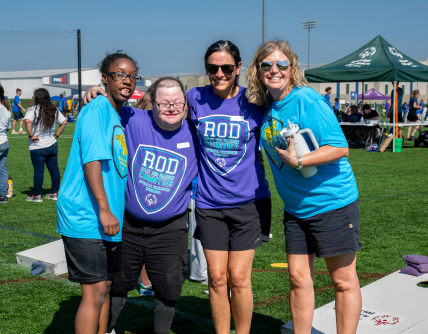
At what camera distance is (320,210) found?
2.76 metres

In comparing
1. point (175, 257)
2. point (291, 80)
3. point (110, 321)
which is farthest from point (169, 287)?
point (291, 80)

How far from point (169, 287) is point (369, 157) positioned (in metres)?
12.7

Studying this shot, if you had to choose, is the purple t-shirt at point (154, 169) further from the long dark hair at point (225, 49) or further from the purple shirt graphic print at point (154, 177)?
the long dark hair at point (225, 49)

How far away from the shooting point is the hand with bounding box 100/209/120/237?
2.47 m

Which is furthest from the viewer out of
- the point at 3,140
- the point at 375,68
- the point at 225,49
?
the point at 375,68

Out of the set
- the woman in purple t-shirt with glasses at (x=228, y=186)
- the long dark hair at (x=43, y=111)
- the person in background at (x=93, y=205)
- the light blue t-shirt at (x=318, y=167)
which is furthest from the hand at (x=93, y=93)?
the long dark hair at (x=43, y=111)

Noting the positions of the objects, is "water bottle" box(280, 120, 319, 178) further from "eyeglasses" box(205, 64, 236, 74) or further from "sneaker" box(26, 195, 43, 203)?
"sneaker" box(26, 195, 43, 203)

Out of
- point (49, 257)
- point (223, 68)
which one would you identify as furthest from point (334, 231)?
point (49, 257)

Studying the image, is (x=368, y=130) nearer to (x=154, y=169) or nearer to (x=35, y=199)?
(x=35, y=199)

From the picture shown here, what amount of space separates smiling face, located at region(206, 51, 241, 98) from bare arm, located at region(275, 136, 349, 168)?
574 millimetres

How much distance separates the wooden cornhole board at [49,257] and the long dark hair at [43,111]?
333cm

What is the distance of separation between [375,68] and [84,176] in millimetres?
14840

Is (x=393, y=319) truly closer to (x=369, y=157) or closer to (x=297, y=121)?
(x=297, y=121)

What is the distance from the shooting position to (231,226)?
304cm
